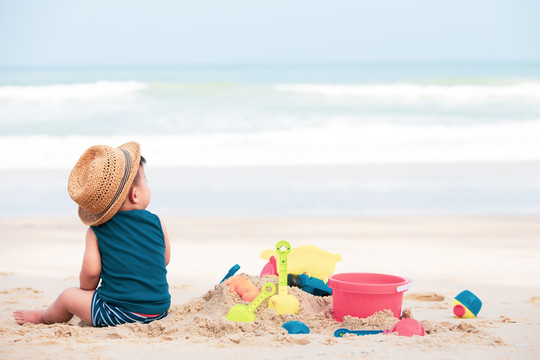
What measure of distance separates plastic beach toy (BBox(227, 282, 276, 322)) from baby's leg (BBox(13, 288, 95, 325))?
2.29 ft

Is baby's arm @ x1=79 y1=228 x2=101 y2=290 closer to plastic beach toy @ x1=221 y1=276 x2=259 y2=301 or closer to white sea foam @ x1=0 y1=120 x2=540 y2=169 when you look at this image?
plastic beach toy @ x1=221 y1=276 x2=259 y2=301

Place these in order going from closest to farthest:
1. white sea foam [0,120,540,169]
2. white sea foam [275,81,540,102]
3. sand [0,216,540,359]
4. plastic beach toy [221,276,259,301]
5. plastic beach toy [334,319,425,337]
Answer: sand [0,216,540,359], plastic beach toy [334,319,425,337], plastic beach toy [221,276,259,301], white sea foam [0,120,540,169], white sea foam [275,81,540,102]

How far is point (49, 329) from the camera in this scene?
2.71 meters

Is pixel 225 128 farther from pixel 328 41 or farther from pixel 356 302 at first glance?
pixel 328 41

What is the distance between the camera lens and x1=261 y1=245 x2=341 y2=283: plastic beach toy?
3.37 meters

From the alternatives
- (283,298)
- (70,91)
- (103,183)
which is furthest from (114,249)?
(70,91)

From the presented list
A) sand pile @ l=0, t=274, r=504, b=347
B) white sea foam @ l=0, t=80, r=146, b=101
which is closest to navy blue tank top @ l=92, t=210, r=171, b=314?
sand pile @ l=0, t=274, r=504, b=347

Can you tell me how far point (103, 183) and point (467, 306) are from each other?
6.35 ft

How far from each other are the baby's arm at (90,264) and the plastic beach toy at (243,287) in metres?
0.64

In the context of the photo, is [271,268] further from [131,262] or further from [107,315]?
[107,315]

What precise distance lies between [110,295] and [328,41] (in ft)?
97.2

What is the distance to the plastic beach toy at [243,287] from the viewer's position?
117 inches

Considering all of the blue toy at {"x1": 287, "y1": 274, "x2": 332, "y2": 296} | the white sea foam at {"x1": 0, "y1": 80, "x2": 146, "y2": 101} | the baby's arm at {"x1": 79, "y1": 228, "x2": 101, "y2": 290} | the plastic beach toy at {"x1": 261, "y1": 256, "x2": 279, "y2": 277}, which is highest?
the white sea foam at {"x1": 0, "y1": 80, "x2": 146, "y2": 101}

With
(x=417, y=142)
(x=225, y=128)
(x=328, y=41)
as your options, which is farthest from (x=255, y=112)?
(x=328, y=41)
